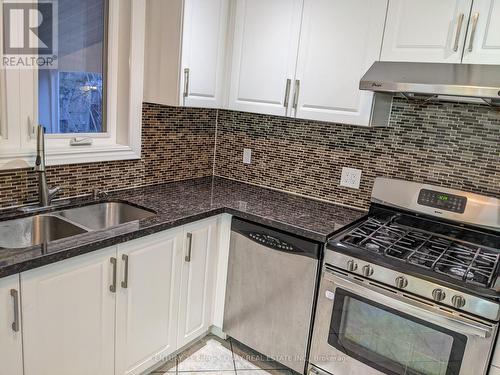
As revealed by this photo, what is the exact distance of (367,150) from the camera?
2.38 m

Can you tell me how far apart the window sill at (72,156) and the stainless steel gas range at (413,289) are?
129cm

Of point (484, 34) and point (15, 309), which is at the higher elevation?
point (484, 34)

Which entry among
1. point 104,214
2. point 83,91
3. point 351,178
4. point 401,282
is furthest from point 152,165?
point 401,282

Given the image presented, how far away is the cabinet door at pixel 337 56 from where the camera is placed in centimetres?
202

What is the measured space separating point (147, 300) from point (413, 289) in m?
1.22

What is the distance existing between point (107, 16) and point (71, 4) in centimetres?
21

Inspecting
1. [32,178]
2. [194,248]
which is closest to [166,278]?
[194,248]

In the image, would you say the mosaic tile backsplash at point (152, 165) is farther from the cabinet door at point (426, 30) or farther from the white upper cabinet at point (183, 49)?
the cabinet door at point (426, 30)

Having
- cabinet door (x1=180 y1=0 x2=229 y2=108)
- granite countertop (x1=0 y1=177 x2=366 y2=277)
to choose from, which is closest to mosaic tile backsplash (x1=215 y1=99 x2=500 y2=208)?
granite countertop (x1=0 y1=177 x2=366 y2=277)

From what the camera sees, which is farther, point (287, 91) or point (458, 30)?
point (287, 91)

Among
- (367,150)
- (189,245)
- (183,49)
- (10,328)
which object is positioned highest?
(183,49)

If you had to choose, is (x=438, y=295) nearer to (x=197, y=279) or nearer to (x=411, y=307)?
(x=411, y=307)

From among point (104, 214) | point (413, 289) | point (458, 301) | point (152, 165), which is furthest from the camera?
point (152, 165)

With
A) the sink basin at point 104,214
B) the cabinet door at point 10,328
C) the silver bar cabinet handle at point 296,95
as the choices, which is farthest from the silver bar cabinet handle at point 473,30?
the cabinet door at point 10,328
